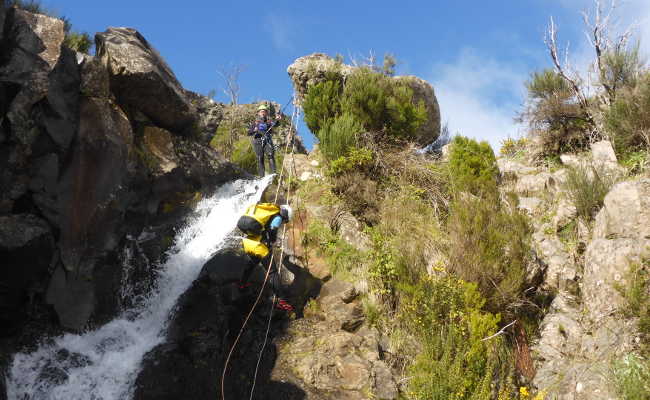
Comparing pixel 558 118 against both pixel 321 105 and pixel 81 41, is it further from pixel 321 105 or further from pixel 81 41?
pixel 81 41

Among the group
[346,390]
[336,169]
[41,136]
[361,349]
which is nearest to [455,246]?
[361,349]

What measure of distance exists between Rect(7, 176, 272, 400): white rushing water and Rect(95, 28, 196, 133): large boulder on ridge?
2.10 meters

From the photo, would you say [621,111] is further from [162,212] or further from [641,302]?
[162,212]

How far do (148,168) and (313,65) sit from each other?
7.46 m

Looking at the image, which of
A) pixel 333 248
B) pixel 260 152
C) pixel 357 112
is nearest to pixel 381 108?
pixel 357 112

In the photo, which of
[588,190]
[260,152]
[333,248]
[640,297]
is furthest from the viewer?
[260,152]

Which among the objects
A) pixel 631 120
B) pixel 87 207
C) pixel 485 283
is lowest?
pixel 485 283

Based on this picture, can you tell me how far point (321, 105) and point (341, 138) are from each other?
165 centimetres

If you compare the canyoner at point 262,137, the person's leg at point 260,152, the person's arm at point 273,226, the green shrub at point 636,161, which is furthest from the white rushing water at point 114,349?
the green shrub at point 636,161

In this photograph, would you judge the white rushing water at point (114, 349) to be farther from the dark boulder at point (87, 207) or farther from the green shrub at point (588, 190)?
the green shrub at point (588, 190)

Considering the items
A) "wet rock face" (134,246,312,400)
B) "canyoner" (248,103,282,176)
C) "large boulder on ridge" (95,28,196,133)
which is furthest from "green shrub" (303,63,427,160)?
"wet rock face" (134,246,312,400)

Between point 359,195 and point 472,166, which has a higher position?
point 472,166

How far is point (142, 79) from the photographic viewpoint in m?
7.81

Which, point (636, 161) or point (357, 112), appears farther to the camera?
point (357, 112)
